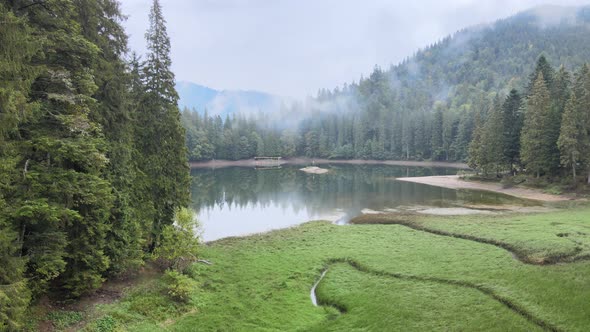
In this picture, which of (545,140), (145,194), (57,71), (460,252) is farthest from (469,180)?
(57,71)

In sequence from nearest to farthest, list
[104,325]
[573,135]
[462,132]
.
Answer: [104,325] < [573,135] < [462,132]

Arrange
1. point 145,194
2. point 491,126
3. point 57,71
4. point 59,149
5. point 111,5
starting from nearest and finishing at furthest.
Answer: point 59,149 → point 57,71 → point 111,5 → point 145,194 → point 491,126

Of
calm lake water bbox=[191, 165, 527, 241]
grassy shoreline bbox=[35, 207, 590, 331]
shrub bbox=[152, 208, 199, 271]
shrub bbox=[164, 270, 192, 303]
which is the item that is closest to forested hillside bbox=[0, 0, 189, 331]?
shrub bbox=[152, 208, 199, 271]

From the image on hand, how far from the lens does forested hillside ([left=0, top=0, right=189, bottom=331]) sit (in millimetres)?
9648

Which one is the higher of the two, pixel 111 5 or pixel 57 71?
pixel 111 5

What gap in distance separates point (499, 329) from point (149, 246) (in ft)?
56.8

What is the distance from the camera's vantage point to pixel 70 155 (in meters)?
12.0

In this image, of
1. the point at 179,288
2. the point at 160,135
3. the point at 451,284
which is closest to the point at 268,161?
the point at 160,135

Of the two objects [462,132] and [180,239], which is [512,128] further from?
[180,239]

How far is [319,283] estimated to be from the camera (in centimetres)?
1838

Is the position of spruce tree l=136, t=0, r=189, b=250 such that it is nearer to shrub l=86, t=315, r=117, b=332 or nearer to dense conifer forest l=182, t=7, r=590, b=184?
shrub l=86, t=315, r=117, b=332

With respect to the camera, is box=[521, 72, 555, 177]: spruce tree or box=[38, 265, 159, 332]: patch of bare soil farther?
box=[521, 72, 555, 177]: spruce tree

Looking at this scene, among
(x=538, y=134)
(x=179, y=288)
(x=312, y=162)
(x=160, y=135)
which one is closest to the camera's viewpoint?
(x=179, y=288)

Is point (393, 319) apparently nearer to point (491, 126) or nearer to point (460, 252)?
point (460, 252)
